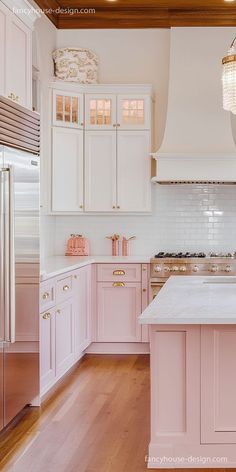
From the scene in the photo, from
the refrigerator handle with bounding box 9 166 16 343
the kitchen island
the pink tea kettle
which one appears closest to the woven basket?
the pink tea kettle

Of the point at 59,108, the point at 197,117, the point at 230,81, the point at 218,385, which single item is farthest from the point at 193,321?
the point at 59,108

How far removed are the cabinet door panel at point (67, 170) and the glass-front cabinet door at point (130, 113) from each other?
1.46 ft

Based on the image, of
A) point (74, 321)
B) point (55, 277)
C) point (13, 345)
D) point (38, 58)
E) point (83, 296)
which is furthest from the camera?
point (38, 58)

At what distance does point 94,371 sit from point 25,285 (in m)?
1.77

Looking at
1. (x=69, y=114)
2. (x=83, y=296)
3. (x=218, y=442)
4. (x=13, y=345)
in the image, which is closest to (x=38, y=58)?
(x=69, y=114)

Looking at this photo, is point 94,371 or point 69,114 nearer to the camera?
point 94,371

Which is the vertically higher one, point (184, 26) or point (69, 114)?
point (184, 26)

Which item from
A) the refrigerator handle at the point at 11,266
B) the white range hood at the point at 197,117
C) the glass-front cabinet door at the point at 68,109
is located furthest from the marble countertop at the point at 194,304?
the glass-front cabinet door at the point at 68,109

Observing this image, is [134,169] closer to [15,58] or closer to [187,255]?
[187,255]

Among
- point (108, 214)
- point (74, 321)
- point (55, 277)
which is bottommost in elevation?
point (74, 321)

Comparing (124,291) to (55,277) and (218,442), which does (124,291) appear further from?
(218,442)

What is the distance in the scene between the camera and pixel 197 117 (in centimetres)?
619

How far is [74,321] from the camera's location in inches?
206

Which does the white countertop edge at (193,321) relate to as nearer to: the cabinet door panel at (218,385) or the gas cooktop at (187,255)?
the cabinet door panel at (218,385)
